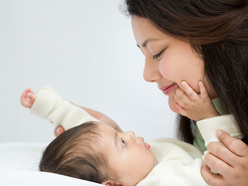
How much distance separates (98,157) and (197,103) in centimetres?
44

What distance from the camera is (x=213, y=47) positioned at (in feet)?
5.32

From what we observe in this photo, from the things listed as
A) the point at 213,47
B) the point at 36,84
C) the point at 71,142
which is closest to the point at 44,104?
the point at 71,142

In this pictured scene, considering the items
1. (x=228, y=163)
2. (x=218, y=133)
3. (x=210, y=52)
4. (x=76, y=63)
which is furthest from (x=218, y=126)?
(x=76, y=63)

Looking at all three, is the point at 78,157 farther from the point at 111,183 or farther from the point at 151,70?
the point at 151,70

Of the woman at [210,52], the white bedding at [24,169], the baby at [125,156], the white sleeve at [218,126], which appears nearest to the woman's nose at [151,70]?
the woman at [210,52]

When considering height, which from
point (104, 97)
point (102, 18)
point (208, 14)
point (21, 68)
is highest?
point (208, 14)

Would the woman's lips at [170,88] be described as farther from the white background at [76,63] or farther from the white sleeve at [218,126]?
the white background at [76,63]

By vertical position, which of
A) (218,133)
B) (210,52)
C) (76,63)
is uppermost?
(210,52)

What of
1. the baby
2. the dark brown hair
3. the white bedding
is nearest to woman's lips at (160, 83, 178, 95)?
the baby

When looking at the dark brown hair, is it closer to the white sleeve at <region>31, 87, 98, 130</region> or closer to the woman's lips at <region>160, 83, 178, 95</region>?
the woman's lips at <region>160, 83, 178, 95</region>

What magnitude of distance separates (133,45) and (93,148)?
1784 millimetres

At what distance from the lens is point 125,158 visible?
62.6 inches

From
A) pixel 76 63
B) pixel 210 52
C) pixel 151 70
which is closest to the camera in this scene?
pixel 210 52

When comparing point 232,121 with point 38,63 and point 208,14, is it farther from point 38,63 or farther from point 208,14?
point 38,63
